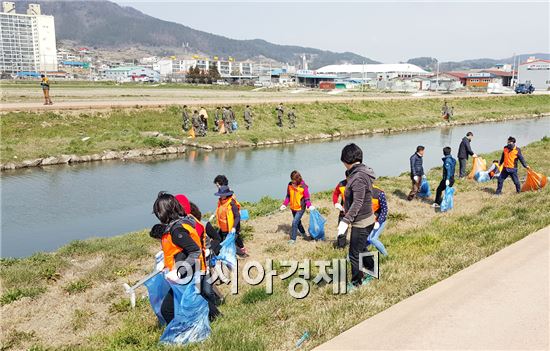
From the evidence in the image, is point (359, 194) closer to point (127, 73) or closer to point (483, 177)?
point (483, 177)

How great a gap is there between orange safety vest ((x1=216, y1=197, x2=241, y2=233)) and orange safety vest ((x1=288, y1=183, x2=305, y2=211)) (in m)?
2.02

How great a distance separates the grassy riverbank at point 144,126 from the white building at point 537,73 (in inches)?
2974

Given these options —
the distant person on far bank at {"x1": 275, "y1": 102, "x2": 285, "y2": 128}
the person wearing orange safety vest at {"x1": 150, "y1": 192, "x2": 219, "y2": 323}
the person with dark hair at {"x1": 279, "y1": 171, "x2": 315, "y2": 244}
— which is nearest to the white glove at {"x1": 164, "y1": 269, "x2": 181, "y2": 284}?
the person wearing orange safety vest at {"x1": 150, "y1": 192, "x2": 219, "y2": 323}

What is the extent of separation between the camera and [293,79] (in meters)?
138

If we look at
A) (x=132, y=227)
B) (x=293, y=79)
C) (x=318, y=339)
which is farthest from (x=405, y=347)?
(x=293, y=79)

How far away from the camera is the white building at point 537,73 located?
107694 millimetres

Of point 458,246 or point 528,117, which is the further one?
point 528,117

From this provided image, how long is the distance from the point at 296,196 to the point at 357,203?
12.9 ft

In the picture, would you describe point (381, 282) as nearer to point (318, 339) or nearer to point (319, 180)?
point (318, 339)

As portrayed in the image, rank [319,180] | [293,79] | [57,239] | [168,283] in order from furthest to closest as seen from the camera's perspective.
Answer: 1. [293,79]
2. [319,180]
3. [57,239]
4. [168,283]

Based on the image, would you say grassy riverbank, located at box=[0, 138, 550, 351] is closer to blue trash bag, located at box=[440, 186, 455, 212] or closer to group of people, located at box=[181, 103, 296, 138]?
blue trash bag, located at box=[440, 186, 455, 212]

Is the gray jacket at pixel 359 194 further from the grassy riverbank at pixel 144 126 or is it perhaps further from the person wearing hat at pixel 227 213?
the grassy riverbank at pixel 144 126

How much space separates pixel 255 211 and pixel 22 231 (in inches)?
253

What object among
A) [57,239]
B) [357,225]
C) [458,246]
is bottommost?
[57,239]
